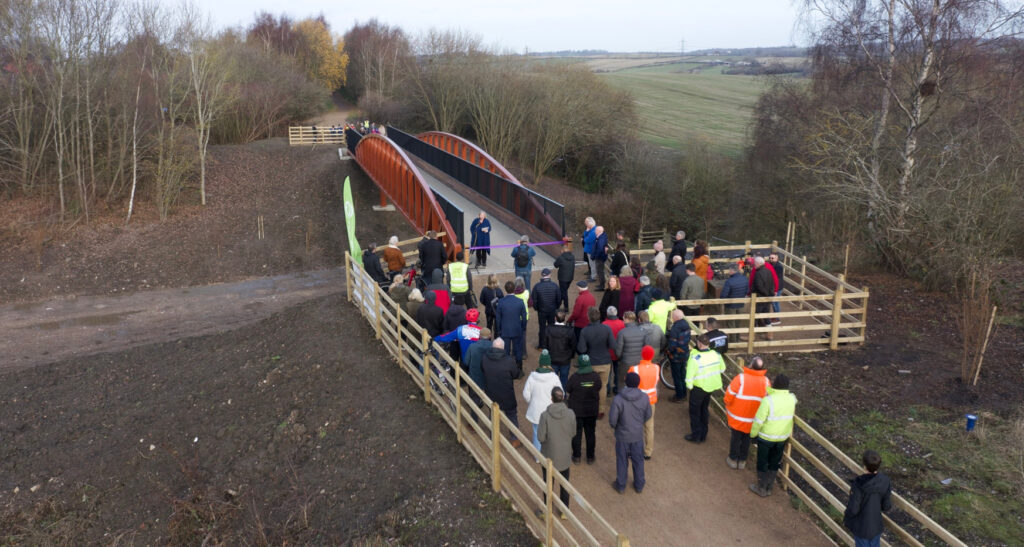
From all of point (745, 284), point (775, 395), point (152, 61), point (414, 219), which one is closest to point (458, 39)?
point (152, 61)

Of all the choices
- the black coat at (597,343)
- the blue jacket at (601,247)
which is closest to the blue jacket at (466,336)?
the black coat at (597,343)

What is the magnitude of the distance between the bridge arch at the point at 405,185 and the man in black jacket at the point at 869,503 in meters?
9.81

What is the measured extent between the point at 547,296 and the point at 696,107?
61.4 metres

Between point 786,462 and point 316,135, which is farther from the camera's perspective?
point 316,135

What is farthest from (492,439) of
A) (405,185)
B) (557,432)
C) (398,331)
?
(405,185)

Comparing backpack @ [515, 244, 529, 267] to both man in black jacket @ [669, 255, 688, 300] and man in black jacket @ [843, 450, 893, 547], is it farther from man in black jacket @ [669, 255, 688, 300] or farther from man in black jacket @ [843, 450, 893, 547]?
man in black jacket @ [843, 450, 893, 547]

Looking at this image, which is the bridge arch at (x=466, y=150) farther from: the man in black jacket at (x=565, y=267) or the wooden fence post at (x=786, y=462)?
the wooden fence post at (x=786, y=462)

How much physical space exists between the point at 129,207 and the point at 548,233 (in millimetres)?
18402

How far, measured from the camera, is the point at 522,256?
463 inches

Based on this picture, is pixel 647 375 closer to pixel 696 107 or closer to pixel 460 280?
pixel 460 280

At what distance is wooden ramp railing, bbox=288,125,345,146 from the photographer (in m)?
39.8

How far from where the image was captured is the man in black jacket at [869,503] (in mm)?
5574

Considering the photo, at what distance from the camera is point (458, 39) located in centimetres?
4894

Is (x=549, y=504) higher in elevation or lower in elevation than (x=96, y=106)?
lower
